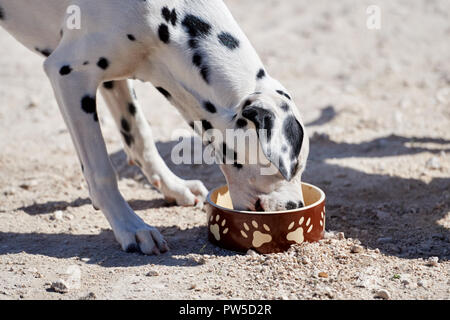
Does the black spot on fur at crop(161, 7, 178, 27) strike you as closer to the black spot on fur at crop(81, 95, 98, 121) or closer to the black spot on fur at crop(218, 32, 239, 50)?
the black spot on fur at crop(218, 32, 239, 50)

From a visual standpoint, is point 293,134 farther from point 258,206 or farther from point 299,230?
point 299,230

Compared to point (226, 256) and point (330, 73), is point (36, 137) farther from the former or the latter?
point (330, 73)

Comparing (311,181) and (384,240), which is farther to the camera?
(311,181)

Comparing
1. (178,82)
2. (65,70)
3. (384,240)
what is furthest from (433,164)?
(65,70)

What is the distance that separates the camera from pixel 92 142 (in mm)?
3959

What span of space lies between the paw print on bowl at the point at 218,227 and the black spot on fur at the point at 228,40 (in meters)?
0.98

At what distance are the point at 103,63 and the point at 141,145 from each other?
100 centimetres

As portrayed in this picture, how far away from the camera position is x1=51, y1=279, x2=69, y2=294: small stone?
3.37 m

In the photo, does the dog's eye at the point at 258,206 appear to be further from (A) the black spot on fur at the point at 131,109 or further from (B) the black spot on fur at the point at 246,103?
(A) the black spot on fur at the point at 131,109

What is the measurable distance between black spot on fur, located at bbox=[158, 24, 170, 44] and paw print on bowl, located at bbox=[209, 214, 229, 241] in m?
1.07

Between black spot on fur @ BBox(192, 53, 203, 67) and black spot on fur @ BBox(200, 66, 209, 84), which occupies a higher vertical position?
black spot on fur @ BBox(192, 53, 203, 67)

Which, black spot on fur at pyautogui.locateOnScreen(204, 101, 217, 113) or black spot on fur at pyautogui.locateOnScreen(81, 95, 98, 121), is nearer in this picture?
black spot on fur at pyautogui.locateOnScreen(204, 101, 217, 113)

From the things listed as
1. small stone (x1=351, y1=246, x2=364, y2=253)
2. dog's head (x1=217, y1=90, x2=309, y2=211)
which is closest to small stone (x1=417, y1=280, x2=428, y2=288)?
small stone (x1=351, y1=246, x2=364, y2=253)

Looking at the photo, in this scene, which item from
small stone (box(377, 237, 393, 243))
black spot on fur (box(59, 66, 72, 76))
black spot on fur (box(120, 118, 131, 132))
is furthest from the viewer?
black spot on fur (box(120, 118, 131, 132))
